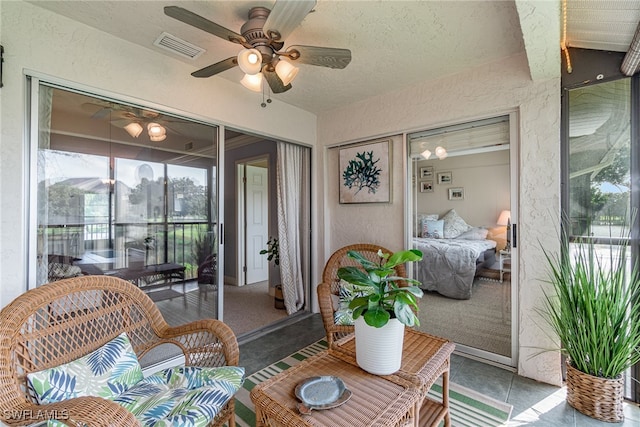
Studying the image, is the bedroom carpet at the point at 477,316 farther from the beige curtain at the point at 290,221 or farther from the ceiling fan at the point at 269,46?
the ceiling fan at the point at 269,46

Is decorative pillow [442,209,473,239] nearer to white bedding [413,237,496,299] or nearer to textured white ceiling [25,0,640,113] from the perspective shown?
white bedding [413,237,496,299]

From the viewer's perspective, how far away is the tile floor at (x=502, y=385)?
5.63 ft

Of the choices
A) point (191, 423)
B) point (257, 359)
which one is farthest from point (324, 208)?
point (191, 423)

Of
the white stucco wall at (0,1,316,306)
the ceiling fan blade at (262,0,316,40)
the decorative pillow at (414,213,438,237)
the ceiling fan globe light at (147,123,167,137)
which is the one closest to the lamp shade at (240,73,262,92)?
the ceiling fan blade at (262,0,316,40)

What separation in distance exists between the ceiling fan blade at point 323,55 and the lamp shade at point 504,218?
1.76 m

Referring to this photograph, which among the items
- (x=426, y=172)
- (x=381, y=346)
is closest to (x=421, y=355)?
(x=381, y=346)

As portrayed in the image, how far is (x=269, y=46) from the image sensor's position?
5.49 feet

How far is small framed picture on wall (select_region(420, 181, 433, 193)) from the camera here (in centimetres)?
276

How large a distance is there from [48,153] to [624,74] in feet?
12.3

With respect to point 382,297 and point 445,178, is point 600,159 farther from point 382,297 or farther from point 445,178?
point 382,297

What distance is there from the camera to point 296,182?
3.52m

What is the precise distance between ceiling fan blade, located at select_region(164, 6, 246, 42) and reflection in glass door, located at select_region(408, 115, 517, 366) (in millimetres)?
1972

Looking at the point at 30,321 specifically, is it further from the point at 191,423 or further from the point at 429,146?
the point at 429,146

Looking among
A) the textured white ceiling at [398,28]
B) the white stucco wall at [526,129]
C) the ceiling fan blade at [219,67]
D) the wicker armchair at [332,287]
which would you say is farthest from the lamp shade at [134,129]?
the white stucco wall at [526,129]
